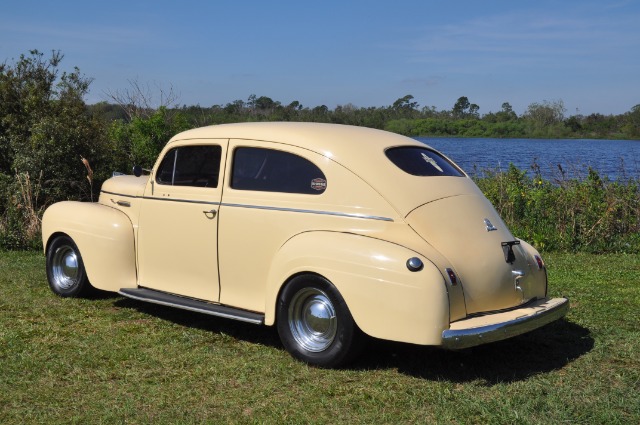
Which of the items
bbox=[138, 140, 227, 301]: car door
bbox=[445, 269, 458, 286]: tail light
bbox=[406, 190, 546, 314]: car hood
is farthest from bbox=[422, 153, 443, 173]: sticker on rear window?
bbox=[138, 140, 227, 301]: car door

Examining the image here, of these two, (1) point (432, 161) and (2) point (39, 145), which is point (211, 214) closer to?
(1) point (432, 161)

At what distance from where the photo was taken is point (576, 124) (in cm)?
4628

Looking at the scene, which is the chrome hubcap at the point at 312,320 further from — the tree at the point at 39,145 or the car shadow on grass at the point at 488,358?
the tree at the point at 39,145

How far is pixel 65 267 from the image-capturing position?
7312 millimetres

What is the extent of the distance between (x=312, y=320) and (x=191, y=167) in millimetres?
1917

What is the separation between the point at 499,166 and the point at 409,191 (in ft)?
25.4

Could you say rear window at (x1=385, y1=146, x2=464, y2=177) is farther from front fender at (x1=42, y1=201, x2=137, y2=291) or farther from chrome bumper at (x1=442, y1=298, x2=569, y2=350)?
front fender at (x1=42, y1=201, x2=137, y2=291)

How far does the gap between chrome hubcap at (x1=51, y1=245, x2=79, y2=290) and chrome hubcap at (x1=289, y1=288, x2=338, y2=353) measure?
2.86m

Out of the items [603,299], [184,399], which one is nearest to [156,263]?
[184,399]

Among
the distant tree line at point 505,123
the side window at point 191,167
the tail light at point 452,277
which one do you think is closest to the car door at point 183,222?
the side window at point 191,167

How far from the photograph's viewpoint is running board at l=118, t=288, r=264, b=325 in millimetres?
5535

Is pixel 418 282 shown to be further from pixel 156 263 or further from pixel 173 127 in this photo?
pixel 173 127

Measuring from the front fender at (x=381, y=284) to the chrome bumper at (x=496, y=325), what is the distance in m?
0.09

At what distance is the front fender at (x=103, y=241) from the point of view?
6.58 meters
